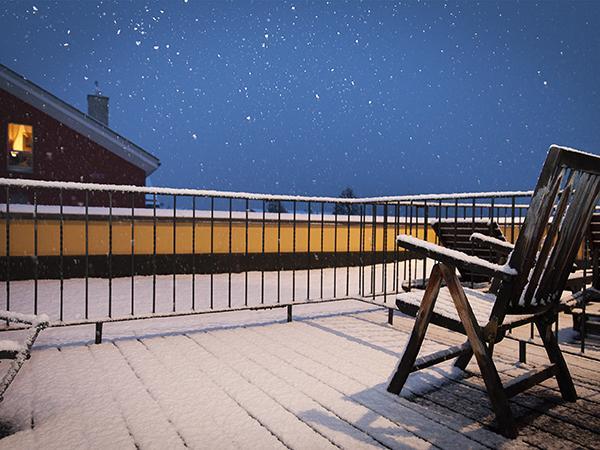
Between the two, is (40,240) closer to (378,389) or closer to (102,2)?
(378,389)

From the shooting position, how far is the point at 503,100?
11975 cm

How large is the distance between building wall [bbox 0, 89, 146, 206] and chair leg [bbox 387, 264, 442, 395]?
12.5 metres

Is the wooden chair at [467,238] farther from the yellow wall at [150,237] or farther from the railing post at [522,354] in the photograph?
the yellow wall at [150,237]

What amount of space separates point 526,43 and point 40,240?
142 m

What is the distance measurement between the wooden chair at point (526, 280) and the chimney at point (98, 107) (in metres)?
19.5

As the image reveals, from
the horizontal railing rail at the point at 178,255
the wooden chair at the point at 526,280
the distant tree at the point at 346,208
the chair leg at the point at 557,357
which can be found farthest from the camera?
the horizontal railing rail at the point at 178,255

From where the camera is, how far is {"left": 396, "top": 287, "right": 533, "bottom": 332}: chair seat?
1.85m

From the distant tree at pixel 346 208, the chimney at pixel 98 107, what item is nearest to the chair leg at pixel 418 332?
the distant tree at pixel 346 208

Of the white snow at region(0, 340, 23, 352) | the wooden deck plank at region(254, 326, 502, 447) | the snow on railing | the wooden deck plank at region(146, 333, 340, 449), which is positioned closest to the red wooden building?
the snow on railing

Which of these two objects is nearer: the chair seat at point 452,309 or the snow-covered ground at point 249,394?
the snow-covered ground at point 249,394

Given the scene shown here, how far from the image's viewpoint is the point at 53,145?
13398mm

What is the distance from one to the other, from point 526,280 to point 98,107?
20.3 metres

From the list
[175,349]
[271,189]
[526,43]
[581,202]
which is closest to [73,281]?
[175,349]

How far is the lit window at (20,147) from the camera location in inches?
502
